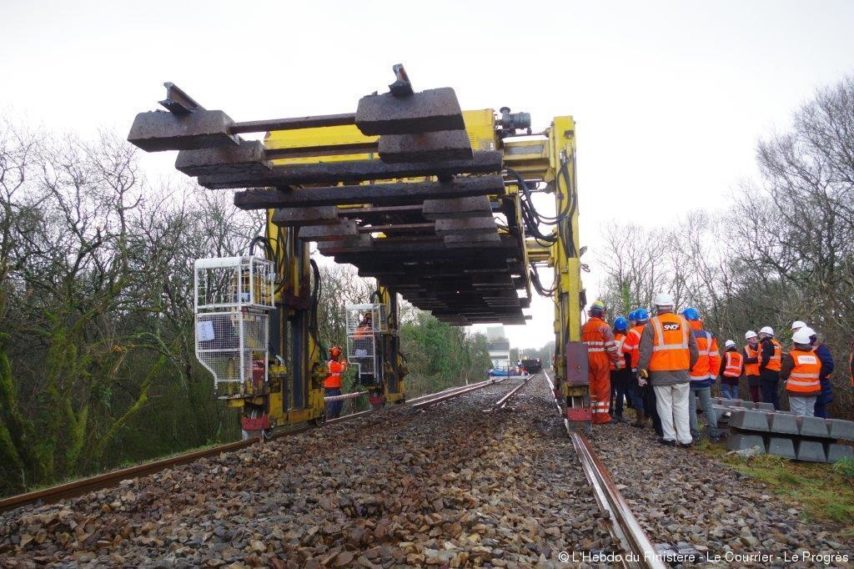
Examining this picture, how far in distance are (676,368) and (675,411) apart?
61 centimetres

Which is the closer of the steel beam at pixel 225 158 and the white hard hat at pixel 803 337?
the steel beam at pixel 225 158

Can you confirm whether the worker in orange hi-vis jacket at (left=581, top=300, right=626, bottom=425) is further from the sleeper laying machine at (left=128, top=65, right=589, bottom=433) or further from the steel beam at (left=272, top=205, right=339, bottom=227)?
the steel beam at (left=272, top=205, right=339, bottom=227)

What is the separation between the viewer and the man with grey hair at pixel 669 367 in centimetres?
809

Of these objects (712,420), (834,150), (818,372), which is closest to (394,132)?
(712,420)

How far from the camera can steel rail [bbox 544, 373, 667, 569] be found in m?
3.29

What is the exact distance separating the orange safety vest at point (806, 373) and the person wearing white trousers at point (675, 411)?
71.8 inches

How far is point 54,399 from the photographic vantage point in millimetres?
12859

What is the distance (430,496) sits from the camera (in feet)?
15.5

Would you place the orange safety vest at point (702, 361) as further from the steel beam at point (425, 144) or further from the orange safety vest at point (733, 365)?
the steel beam at point (425, 144)

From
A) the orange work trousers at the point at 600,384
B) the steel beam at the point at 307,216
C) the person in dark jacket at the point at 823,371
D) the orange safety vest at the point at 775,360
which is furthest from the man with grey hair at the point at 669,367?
the steel beam at the point at 307,216

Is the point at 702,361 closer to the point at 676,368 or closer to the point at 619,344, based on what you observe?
the point at 676,368

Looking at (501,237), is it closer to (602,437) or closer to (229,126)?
(602,437)

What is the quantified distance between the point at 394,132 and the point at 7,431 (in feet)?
34.4

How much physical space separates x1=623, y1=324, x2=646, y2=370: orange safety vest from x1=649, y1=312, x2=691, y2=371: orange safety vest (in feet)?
6.26
